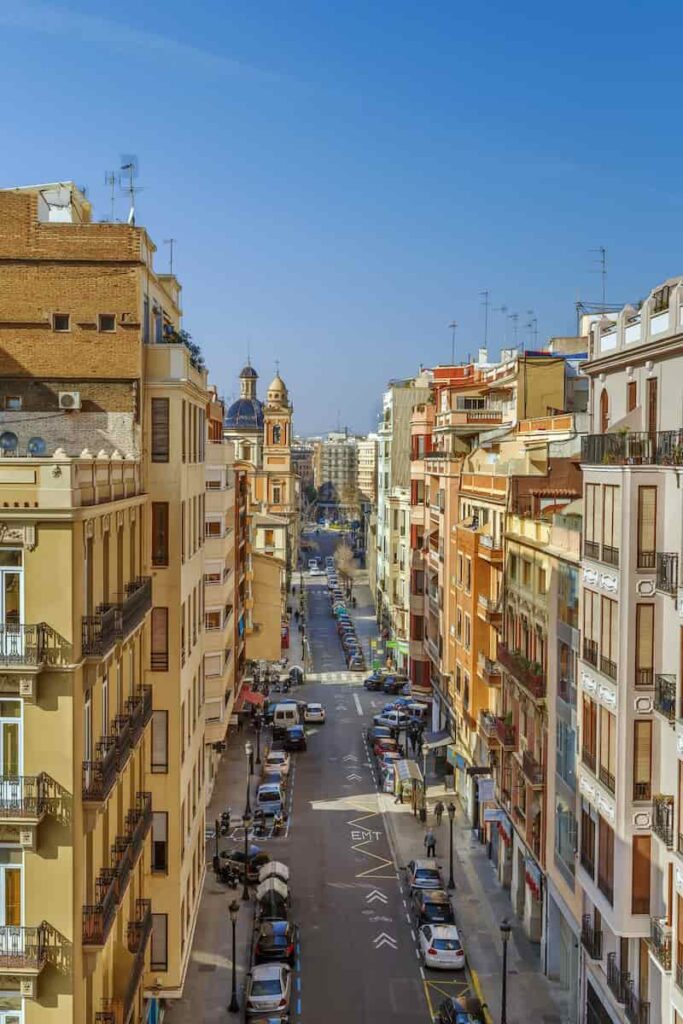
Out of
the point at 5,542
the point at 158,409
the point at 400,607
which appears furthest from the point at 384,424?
the point at 5,542

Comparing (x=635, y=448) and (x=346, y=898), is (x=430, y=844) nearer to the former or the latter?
(x=346, y=898)

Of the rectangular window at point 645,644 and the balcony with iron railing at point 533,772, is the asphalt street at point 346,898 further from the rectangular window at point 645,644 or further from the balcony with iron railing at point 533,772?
the rectangular window at point 645,644

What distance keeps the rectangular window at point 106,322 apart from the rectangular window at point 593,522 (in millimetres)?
12893

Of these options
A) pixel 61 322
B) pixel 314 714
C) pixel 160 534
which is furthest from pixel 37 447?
pixel 314 714

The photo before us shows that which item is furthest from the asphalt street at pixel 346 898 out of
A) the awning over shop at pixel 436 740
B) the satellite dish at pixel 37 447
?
the satellite dish at pixel 37 447

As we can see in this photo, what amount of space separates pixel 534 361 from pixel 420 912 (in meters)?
27.4

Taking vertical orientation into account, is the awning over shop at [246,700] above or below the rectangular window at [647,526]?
below

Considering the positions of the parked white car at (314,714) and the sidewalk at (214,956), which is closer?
the sidewalk at (214,956)

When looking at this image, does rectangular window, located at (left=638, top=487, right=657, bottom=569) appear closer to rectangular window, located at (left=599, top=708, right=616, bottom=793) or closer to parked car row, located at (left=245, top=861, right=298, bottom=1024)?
rectangular window, located at (left=599, top=708, right=616, bottom=793)

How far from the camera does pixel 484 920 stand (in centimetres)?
4028

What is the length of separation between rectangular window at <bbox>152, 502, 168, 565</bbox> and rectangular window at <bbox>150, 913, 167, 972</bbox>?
9771mm

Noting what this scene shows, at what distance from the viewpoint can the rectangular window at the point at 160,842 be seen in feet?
98.8

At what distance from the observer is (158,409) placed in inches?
1168

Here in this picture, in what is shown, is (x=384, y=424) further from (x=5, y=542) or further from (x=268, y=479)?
(x=5, y=542)
